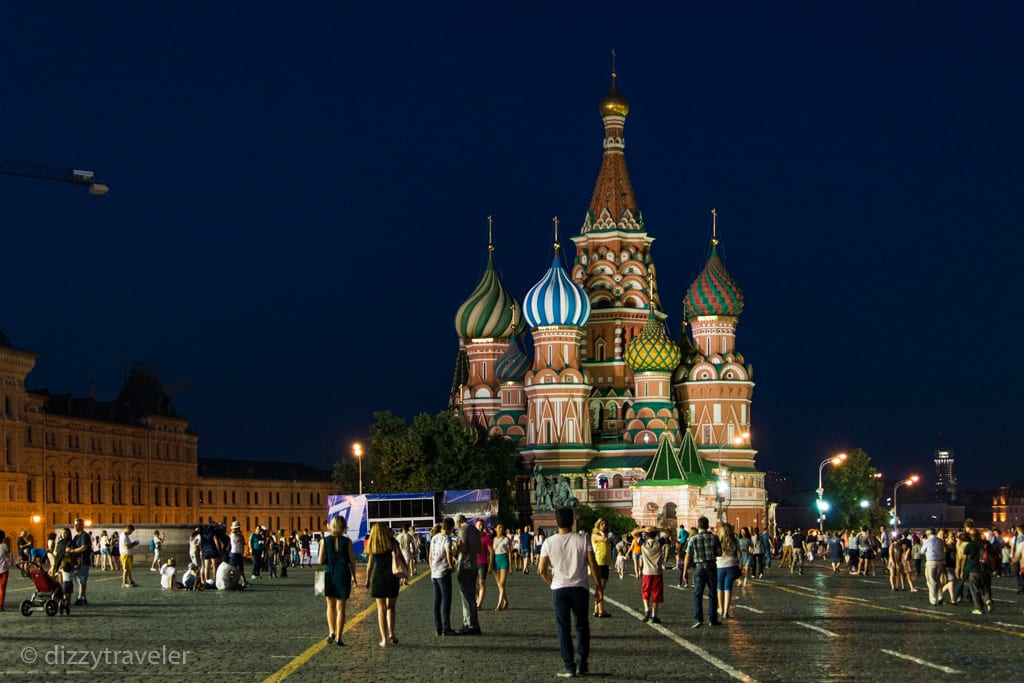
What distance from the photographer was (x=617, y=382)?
118 metres

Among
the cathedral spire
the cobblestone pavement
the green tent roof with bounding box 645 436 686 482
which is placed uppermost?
the cathedral spire

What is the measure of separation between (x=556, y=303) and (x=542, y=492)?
12844 mm

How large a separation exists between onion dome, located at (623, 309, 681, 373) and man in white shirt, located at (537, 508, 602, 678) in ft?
316

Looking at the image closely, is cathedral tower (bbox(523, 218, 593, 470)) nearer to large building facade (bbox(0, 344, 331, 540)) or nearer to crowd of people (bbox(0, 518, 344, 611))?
large building facade (bbox(0, 344, 331, 540))

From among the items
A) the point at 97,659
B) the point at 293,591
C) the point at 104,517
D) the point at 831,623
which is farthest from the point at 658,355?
the point at 97,659

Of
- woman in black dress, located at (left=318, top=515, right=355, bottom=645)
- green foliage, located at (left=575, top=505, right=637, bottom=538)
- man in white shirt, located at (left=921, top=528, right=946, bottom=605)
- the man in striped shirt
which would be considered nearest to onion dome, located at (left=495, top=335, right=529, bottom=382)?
green foliage, located at (left=575, top=505, right=637, bottom=538)

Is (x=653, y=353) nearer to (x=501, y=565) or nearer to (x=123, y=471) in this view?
(x=123, y=471)

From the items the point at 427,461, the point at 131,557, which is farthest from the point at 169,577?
the point at 427,461

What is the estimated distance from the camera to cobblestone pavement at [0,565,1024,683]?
17.3 metres

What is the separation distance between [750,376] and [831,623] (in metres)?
89.9

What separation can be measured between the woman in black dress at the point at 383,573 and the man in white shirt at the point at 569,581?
3462 mm


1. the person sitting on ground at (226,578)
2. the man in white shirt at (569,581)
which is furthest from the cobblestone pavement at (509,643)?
the person sitting on ground at (226,578)

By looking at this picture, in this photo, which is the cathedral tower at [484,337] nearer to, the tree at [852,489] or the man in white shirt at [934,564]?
the tree at [852,489]

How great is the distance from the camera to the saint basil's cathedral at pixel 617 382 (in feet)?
362
